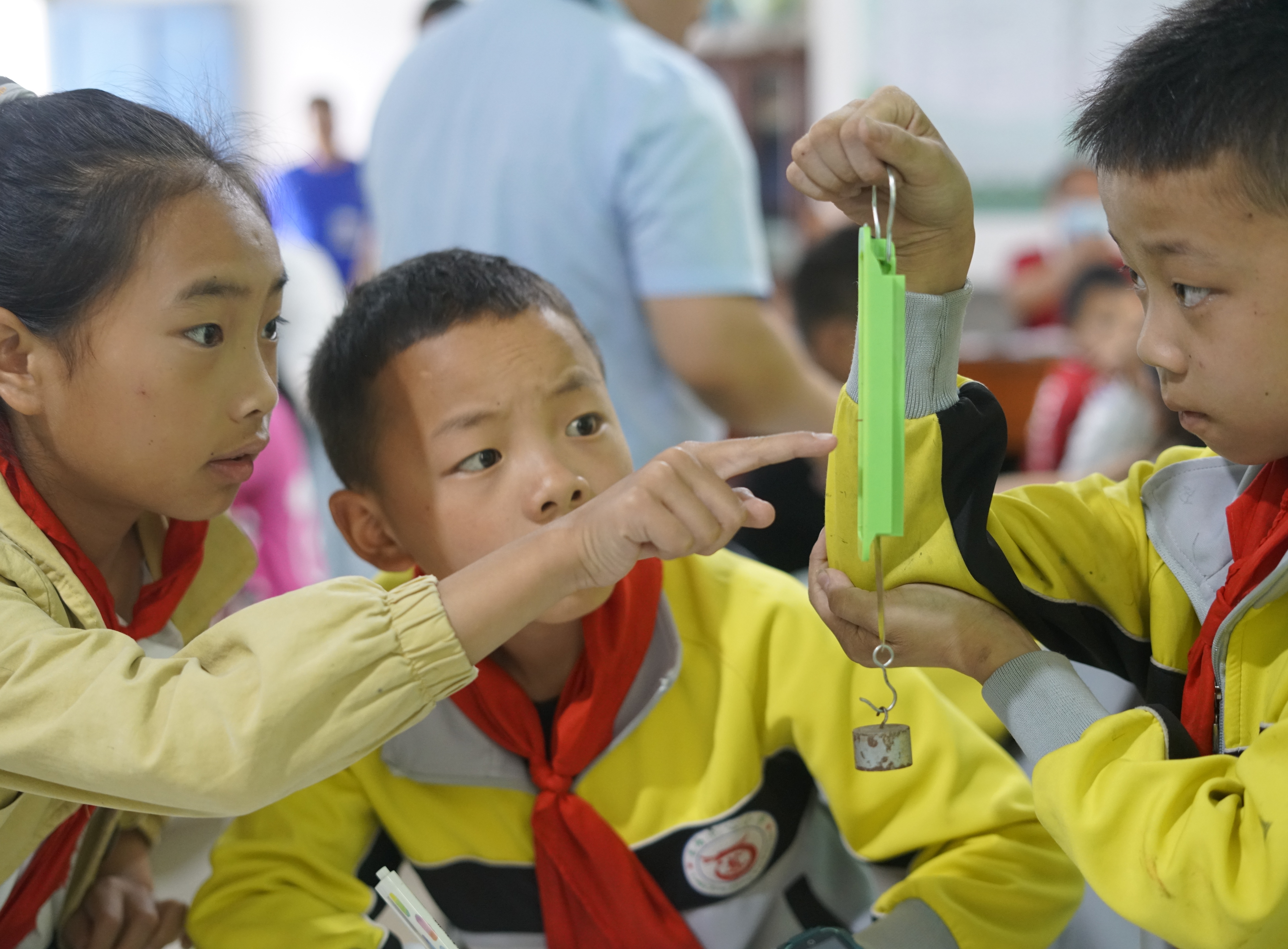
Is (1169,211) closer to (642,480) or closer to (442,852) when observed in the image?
(642,480)

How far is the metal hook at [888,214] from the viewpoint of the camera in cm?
70

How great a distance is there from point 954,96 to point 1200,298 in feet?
17.9

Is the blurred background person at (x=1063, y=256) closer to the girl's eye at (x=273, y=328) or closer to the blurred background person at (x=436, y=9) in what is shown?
the blurred background person at (x=436, y=9)

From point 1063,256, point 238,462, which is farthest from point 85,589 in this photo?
point 1063,256

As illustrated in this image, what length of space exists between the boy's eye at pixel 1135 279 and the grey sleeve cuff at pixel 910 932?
1.52 feet

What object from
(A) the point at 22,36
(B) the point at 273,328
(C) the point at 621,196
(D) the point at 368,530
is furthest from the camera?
(A) the point at 22,36

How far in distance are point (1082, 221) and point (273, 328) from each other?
426cm

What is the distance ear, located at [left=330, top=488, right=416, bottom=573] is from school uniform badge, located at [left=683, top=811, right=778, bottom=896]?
35cm

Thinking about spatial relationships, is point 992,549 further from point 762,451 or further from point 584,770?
point 584,770

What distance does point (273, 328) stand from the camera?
978 mm

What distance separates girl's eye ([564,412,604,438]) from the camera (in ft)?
3.29

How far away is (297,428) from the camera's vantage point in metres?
3.09

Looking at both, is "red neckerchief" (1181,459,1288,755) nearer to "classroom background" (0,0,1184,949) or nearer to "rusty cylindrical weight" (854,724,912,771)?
"rusty cylindrical weight" (854,724,912,771)

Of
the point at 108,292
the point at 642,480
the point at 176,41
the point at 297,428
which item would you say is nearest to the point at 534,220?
the point at 108,292
